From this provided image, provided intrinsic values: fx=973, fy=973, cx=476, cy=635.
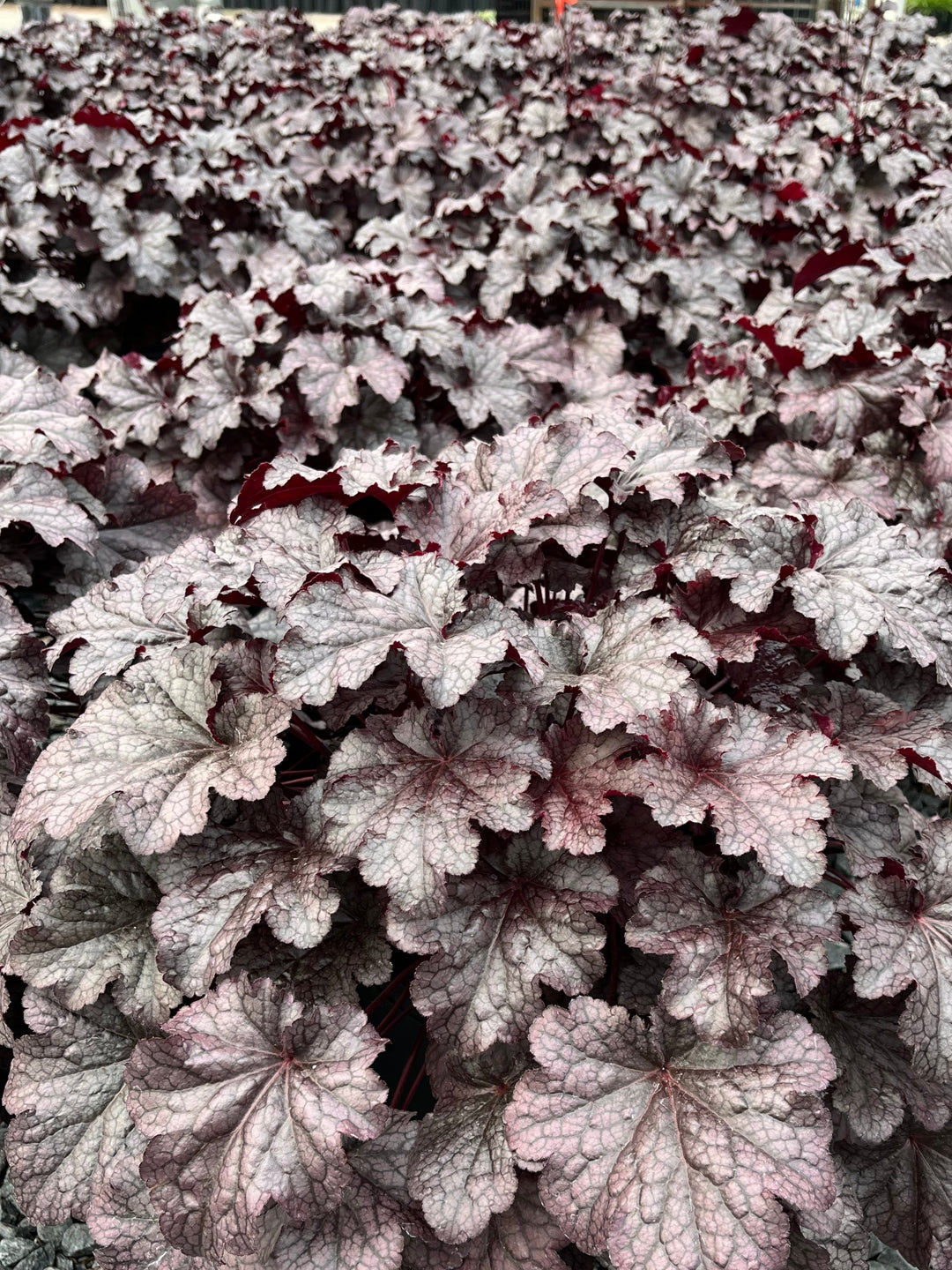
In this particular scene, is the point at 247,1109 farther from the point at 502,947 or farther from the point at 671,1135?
the point at 671,1135

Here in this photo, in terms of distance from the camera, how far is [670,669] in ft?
5.41

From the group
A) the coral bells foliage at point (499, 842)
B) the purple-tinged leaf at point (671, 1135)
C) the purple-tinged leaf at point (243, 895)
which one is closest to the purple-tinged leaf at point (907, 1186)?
the coral bells foliage at point (499, 842)

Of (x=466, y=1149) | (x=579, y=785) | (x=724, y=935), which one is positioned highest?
(x=579, y=785)

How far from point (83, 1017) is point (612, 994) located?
967 millimetres

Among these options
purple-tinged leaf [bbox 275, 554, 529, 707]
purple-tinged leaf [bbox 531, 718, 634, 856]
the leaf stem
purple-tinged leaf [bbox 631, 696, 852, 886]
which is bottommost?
the leaf stem

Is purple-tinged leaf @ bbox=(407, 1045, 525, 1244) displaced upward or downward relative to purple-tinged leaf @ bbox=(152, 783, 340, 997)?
downward

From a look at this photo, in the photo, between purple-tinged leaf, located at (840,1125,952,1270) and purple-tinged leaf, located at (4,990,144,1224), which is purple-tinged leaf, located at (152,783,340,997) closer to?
purple-tinged leaf, located at (4,990,144,1224)

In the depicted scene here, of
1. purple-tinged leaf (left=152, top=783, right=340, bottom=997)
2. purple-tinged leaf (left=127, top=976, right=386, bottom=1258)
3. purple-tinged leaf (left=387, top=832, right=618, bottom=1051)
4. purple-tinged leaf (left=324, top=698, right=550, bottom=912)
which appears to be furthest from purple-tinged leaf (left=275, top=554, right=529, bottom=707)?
purple-tinged leaf (left=127, top=976, right=386, bottom=1258)

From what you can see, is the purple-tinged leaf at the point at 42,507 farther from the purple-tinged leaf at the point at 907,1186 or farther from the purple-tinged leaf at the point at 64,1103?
the purple-tinged leaf at the point at 907,1186

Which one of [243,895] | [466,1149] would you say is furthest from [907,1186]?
[243,895]

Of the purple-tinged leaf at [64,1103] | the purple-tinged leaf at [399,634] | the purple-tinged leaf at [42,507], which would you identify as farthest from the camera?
the purple-tinged leaf at [42,507]

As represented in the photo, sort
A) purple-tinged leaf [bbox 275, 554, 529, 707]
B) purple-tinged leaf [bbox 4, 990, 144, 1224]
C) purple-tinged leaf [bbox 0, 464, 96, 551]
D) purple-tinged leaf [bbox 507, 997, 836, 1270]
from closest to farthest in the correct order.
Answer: purple-tinged leaf [bbox 507, 997, 836, 1270] < purple-tinged leaf [bbox 275, 554, 529, 707] < purple-tinged leaf [bbox 4, 990, 144, 1224] < purple-tinged leaf [bbox 0, 464, 96, 551]

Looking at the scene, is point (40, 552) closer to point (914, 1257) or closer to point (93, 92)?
point (914, 1257)

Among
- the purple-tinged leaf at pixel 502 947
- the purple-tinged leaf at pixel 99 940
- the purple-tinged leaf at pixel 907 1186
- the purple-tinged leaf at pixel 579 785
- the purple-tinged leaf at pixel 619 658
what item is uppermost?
the purple-tinged leaf at pixel 619 658
